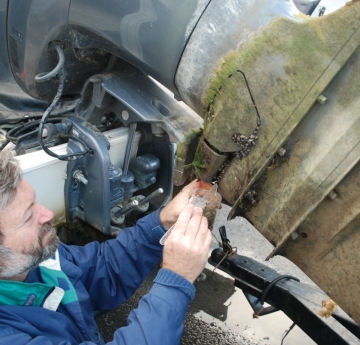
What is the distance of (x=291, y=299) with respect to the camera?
1470 millimetres

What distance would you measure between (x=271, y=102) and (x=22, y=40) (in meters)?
1.11

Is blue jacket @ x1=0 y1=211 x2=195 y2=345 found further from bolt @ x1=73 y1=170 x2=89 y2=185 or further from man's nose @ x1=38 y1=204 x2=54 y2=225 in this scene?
bolt @ x1=73 y1=170 x2=89 y2=185

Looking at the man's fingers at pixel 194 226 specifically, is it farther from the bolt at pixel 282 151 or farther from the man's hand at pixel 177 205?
the bolt at pixel 282 151

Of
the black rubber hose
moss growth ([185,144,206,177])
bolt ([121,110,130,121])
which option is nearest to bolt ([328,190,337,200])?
moss growth ([185,144,206,177])

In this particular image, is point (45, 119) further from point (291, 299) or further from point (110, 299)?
point (291, 299)

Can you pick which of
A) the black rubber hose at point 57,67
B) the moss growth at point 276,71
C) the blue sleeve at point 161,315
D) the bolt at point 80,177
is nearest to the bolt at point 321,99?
the moss growth at point 276,71

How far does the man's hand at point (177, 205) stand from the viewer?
1.45 meters

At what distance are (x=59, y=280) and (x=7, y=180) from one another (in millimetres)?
413

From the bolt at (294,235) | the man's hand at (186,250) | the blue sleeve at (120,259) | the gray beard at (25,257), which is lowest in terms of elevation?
the blue sleeve at (120,259)

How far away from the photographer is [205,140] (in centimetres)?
123

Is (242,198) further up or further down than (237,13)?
further down

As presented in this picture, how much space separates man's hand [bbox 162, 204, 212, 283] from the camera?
1206 millimetres

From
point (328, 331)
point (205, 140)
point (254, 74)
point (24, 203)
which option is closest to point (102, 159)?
point (24, 203)

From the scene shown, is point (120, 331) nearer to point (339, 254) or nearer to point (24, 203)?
point (24, 203)
